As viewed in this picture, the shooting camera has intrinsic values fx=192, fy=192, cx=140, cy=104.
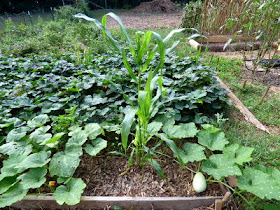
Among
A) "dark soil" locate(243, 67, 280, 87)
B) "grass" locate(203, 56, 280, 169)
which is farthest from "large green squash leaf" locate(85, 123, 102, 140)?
"dark soil" locate(243, 67, 280, 87)

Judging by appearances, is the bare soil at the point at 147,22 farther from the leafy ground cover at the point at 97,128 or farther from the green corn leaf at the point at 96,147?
the green corn leaf at the point at 96,147

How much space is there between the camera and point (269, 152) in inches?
69.4

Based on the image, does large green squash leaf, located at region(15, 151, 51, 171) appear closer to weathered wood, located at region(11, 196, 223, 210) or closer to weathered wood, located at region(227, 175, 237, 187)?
weathered wood, located at region(11, 196, 223, 210)

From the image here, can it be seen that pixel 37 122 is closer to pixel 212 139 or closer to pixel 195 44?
pixel 212 139

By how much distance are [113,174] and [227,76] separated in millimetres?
2717

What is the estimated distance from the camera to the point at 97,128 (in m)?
1.64

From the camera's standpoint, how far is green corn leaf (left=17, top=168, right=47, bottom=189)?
4.07 ft

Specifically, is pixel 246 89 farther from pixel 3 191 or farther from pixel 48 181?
pixel 3 191

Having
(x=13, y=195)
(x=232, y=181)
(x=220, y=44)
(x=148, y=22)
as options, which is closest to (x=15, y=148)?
(x=13, y=195)

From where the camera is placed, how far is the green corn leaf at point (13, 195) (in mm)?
1195

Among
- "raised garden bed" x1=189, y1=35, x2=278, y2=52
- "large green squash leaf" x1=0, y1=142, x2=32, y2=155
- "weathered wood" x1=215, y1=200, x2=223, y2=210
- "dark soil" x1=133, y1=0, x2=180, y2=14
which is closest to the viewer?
"weathered wood" x1=215, y1=200, x2=223, y2=210

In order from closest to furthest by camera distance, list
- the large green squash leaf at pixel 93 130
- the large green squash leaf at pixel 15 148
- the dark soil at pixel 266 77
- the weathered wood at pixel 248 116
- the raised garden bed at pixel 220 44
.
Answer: the large green squash leaf at pixel 15 148 < the large green squash leaf at pixel 93 130 < the weathered wood at pixel 248 116 < the dark soil at pixel 266 77 < the raised garden bed at pixel 220 44

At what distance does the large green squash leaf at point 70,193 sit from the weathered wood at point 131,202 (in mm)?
113

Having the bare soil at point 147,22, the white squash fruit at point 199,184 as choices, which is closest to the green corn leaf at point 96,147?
the white squash fruit at point 199,184
